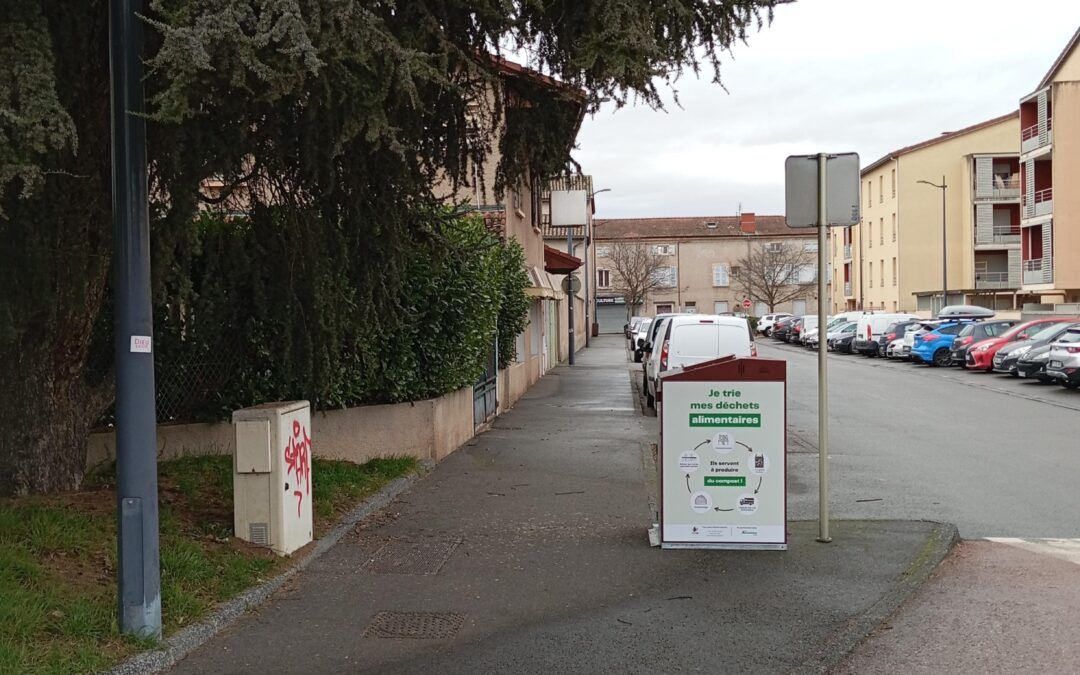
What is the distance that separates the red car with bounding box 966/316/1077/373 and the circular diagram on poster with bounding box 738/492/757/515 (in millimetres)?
24557

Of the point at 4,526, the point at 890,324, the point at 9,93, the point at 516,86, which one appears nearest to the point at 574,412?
the point at 516,86

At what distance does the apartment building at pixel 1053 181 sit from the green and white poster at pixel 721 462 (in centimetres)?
4434

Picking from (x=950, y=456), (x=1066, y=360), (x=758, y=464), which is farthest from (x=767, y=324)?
(x=758, y=464)

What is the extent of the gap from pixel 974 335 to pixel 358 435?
2680cm

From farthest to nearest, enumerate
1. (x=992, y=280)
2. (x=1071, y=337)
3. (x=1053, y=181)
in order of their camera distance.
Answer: (x=992, y=280), (x=1053, y=181), (x=1071, y=337)

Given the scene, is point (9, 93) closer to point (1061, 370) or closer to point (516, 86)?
point (516, 86)

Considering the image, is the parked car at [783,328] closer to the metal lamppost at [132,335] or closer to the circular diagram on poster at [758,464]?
the circular diagram on poster at [758,464]

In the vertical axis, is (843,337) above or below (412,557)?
above

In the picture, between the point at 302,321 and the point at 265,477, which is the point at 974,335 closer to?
the point at 302,321

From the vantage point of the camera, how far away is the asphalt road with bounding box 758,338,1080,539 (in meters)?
9.05

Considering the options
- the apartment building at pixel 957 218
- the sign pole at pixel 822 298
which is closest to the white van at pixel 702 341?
the sign pole at pixel 822 298

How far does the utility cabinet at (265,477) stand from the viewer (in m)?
6.90

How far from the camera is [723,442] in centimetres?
729

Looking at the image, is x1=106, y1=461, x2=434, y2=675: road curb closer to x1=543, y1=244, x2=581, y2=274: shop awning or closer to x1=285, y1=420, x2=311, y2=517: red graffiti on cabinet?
x1=285, y1=420, x2=311, y2=517: red graffiti on cabinet
